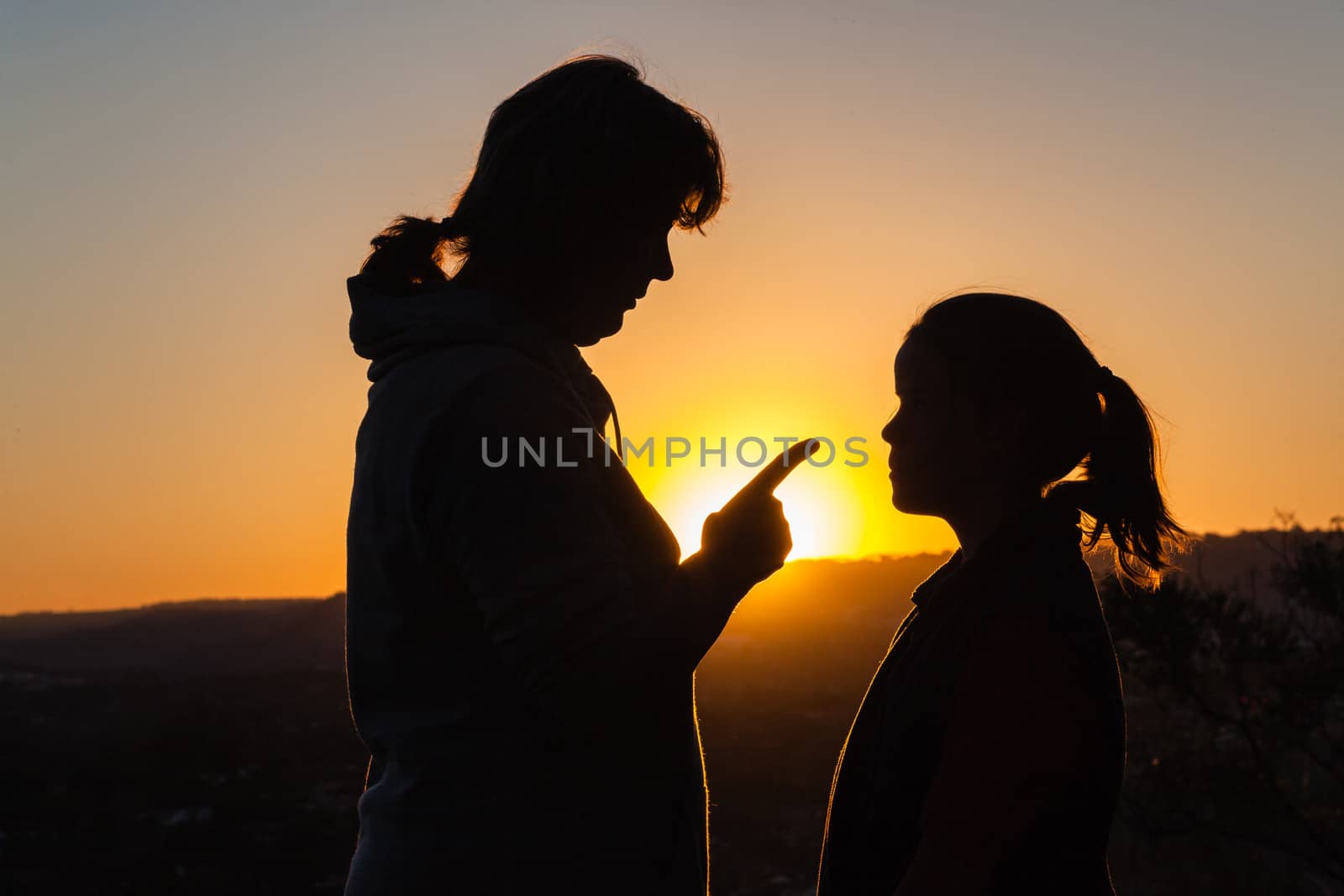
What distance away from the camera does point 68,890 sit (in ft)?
36.1

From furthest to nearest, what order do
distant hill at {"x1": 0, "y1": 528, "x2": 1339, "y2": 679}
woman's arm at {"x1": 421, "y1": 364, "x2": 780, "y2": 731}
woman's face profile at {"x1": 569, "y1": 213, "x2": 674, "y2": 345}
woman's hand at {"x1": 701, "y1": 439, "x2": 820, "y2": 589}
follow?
distant hill at {"x1": 0, "y1": 528, "x2": 1339, "y2": 679} → woman's face profile at {"x1": 569, "y1": 213, "x2": 674, "y2": 345} → woman's hand at {"x1": 701, "y1": 439, "x2": 820, "y2": 589} → woman's arm at {"x1": 421, "y1": 364, "x2": 780, "y2": 731}

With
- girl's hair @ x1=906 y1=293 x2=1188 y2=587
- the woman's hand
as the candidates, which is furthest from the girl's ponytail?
the woman's hand

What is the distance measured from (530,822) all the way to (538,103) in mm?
1131

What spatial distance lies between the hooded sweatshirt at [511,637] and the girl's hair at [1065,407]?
850 millimetres

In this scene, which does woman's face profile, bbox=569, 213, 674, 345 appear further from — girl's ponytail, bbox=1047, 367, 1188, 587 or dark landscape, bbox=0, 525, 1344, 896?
dark landscape, bbox=0, 525, 1344, 896

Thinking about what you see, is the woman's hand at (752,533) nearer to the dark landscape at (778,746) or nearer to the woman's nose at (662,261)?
the woman's nose at (662,261)

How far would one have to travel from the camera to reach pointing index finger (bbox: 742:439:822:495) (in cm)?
171

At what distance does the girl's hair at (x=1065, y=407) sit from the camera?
7.14 ft

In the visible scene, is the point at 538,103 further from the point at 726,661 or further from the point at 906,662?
the point at 726,661

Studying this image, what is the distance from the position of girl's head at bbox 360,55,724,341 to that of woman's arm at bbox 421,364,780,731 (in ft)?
1.19

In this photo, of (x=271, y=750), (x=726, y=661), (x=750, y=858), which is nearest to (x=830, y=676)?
(x=726, y=661)

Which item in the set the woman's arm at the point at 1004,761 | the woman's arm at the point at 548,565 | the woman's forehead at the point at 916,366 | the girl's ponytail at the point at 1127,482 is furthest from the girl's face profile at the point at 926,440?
the woman's arm at the point at 548,565

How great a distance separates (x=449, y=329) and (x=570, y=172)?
1.08ft

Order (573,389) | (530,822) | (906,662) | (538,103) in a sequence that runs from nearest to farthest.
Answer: (530,822) → (573,389) → (538,103) → (906,662)
